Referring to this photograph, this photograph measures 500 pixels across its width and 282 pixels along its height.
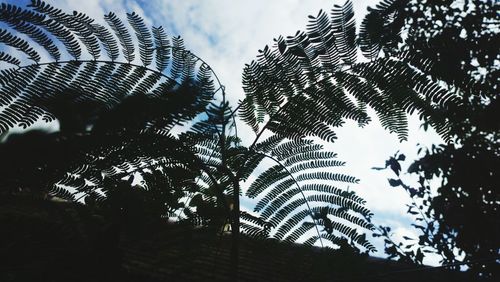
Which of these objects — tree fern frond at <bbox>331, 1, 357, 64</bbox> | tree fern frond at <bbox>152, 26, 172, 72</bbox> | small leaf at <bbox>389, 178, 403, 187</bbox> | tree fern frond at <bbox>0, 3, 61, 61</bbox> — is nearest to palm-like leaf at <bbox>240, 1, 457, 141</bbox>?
tree fern frond at <bbox>331, 1, 357, 64</bbox>

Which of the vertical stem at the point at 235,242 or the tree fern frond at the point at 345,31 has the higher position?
the tree fern frond at the point at 345,31

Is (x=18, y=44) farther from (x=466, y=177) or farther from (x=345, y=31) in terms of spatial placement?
(x=466, y=177)

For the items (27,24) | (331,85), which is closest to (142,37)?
(27,24)

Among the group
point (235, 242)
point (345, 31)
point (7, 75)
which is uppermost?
point (345, 31)

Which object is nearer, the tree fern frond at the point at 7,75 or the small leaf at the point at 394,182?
the tree fern frond at the point at 7,75

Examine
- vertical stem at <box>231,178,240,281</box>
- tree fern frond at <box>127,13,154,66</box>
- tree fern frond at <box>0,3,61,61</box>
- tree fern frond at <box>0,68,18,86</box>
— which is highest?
tree fern frond at <box>127,13,154,66</box>

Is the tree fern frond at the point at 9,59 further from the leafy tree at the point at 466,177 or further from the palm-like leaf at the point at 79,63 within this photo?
the leafy tree at the point at 466,177

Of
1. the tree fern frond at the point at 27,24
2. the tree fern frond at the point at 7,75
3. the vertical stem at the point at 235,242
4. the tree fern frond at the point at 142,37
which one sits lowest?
the vertical stem at the point at 235,242

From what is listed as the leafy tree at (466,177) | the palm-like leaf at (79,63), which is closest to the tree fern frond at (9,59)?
the palm-like leaf at (79,63)

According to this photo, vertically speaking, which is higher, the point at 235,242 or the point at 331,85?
A: the point at 331,85

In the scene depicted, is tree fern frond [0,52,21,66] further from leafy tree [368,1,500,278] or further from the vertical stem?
leafy tree [368,1,500,278]

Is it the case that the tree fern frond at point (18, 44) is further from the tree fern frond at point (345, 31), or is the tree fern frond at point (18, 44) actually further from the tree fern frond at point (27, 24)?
the tree fern frond at point (345, 31)

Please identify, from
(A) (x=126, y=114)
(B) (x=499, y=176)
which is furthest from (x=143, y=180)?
(B) (x=499, y=176)

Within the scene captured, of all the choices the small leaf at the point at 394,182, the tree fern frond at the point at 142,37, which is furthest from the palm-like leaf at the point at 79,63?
the small leaf at the point at 394,182
